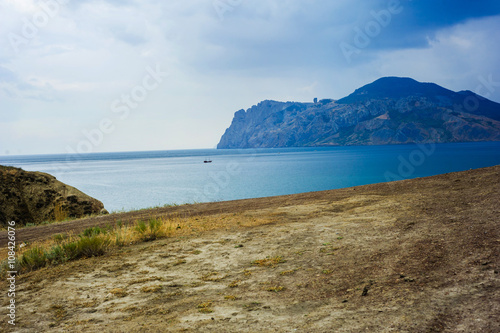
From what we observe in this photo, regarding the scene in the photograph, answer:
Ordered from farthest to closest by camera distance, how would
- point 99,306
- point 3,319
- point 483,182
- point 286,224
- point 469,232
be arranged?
point 483,182, point 286,224, point 469,232, point 99,306, point 3,319

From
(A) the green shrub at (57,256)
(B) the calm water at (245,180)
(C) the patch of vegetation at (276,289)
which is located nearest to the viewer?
(C) the patch of vegetation at (276,289)

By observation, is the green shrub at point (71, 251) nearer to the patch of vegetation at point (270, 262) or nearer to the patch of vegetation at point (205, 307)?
the patch of vegetation at point (270, 262)

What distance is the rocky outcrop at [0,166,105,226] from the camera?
69.4 feet

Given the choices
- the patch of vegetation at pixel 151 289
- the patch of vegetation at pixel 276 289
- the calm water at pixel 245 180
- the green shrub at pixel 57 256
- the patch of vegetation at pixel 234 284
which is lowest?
the calm water at pixel 245 180

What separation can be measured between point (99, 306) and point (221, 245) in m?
4.11

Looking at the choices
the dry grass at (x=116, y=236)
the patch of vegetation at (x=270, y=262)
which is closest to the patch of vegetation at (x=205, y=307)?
the patch of vegetation at (x=270, y=262)

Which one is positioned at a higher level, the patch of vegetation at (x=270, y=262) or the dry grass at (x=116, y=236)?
the patch of vegetation at (x=270, y=262)

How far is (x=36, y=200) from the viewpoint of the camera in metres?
22.3

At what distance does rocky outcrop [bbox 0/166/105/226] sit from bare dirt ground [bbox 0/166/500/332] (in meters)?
15.4

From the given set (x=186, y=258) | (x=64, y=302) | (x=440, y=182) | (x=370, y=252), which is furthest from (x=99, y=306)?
(x=440, y=182)

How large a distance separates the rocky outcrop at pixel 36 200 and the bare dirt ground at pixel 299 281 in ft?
50.6

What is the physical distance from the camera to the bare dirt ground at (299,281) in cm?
459

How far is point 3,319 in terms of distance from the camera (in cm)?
572

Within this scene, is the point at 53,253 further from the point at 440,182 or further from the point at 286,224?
the point at 440,182
